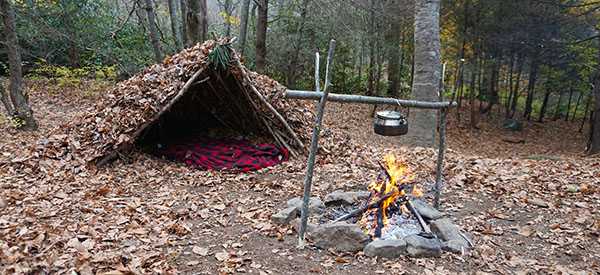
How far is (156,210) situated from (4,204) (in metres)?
1.42

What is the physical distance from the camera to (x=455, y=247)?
11.2 feet

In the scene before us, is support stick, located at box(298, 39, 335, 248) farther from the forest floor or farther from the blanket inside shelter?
the blanket inside shelter

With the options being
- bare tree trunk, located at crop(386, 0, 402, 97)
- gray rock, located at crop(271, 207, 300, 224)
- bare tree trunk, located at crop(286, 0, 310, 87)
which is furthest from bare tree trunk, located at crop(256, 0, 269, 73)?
gray rock, located at crop(271, 207, 300, 224)

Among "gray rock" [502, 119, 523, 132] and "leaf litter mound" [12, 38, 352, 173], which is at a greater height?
"leaf litter mound" [12, 38, 352, 173]

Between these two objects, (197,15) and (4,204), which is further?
(197,15)

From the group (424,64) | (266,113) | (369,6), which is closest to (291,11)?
(369,6)

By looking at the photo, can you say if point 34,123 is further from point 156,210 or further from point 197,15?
A: point 156,210

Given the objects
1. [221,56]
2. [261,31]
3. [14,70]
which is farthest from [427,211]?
[261,31]

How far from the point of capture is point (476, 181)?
5148mm

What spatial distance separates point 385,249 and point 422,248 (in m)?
0.33

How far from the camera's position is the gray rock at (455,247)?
3.41 m

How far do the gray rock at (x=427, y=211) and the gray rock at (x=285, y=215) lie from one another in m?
1.26

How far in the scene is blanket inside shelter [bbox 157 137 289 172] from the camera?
562 cm

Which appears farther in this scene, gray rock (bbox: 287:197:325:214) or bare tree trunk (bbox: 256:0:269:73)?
bare tree trunk (bbox: 256:0:269:73)
